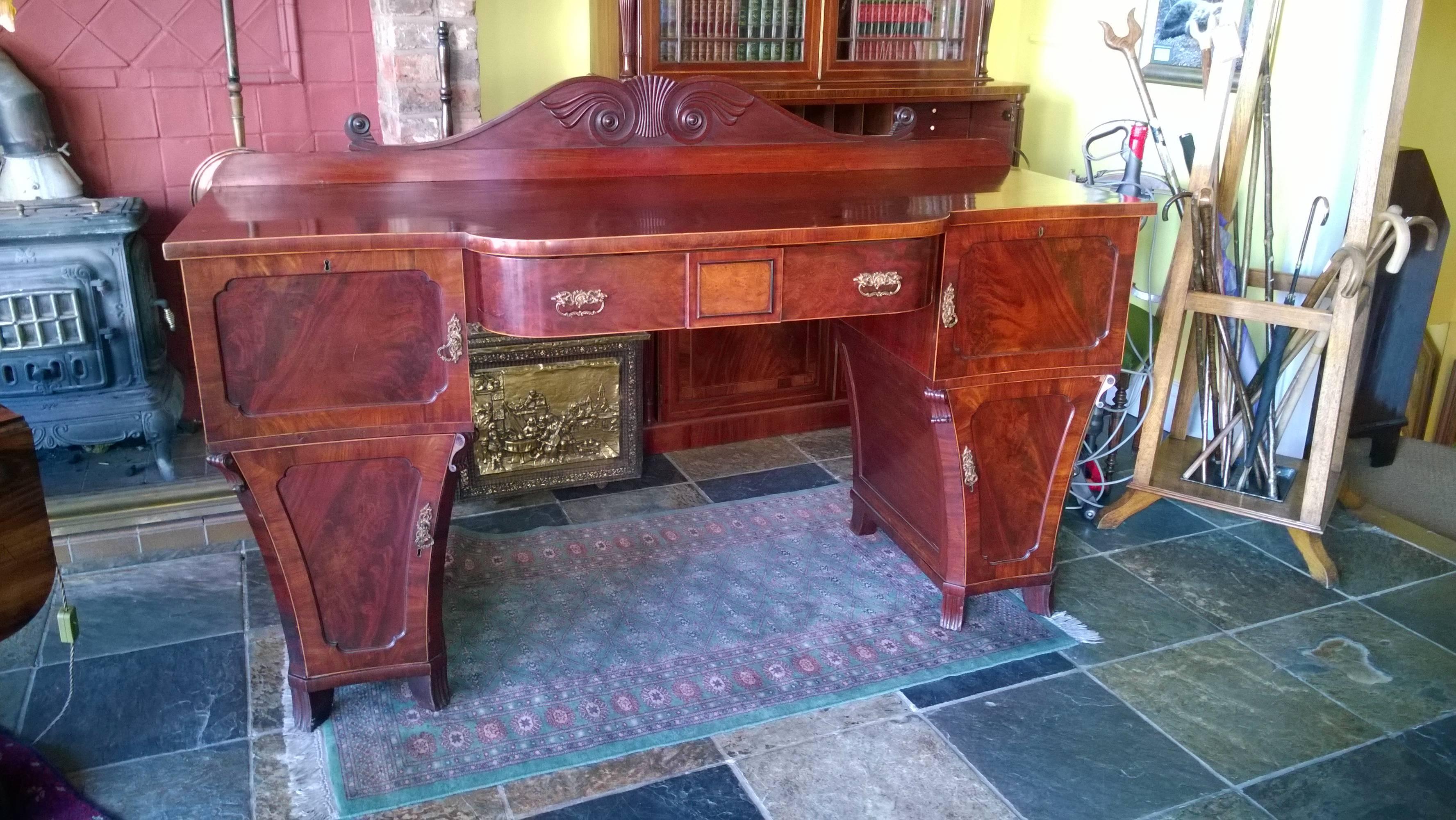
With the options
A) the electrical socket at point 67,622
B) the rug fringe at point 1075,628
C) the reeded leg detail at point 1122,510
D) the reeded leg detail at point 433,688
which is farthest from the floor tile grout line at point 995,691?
the electrical socket at point 67,622

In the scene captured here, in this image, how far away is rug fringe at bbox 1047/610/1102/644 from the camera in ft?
8.32

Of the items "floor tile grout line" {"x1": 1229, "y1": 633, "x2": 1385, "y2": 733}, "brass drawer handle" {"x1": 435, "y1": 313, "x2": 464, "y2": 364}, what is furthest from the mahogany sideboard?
"floor tile grout line" {"x1": 1229, "y1": 633, "x2": 1385, "y2": 733}

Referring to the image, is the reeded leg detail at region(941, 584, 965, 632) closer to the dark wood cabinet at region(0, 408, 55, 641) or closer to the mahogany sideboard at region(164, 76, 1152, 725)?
the mahogany sideboard at region(164, 76, 1152, 725)

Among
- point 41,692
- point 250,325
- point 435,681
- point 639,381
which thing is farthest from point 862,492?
point 41,692

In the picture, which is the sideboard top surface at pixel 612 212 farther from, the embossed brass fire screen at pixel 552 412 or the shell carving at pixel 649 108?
the embossed brass fire screen at pixel 552 412

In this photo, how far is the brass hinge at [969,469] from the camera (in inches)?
93.2

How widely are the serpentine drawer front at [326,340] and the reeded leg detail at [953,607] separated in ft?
4.03

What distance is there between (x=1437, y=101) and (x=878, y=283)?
2.47 meters

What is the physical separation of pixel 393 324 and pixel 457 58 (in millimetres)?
1176

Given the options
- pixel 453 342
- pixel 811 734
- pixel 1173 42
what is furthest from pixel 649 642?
pixel 1173 42

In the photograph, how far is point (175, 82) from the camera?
300 cm

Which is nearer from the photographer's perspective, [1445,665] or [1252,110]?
[1445,665]

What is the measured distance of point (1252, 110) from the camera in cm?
286

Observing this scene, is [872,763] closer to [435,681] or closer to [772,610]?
[772,610]
